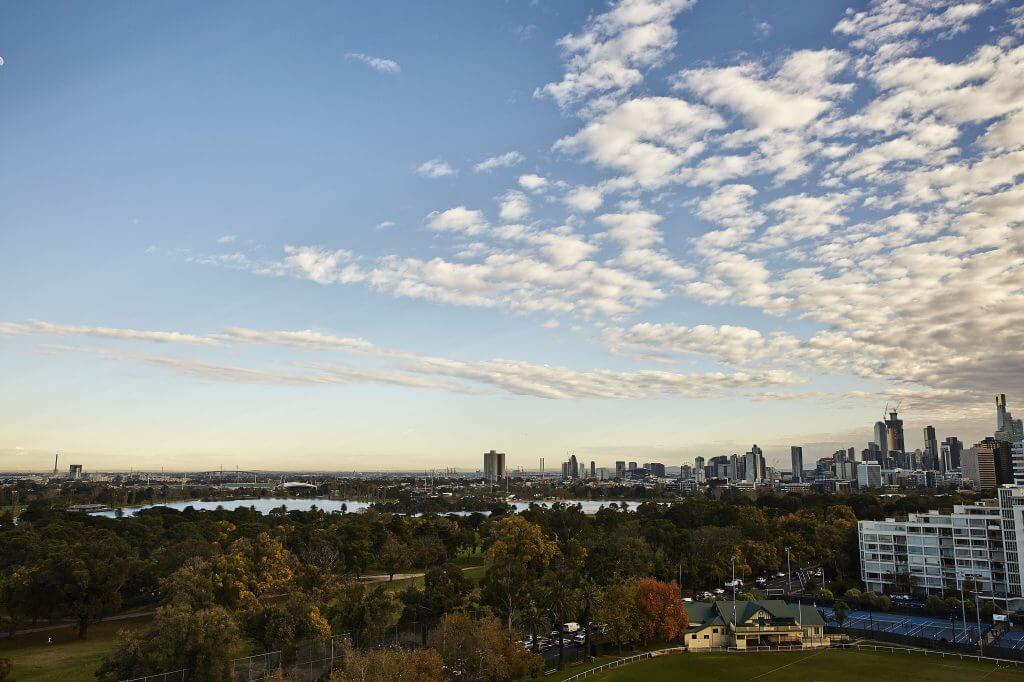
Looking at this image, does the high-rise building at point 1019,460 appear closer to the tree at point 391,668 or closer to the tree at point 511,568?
the tree at point 511,568

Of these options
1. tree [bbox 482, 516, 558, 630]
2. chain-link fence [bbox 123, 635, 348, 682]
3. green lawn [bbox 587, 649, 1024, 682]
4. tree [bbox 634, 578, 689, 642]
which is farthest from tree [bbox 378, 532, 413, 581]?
chain-link fence [bbox 123, 635, 348, 682]

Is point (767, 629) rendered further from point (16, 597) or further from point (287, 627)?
point (16, 597)

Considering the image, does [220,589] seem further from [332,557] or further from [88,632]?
[332,557]

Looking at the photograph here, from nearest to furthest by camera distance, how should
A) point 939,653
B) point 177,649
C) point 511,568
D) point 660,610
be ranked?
point 177,649 → point 939,653 → point 511,568 → point 660,610

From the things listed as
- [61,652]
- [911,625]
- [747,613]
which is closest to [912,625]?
[911,625]

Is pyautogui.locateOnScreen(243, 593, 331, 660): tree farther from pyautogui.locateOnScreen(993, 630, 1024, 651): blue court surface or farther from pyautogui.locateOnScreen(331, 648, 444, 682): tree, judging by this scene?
pyautogui.locateOnScreen(993, 630, 1024, 651): blue court surface
